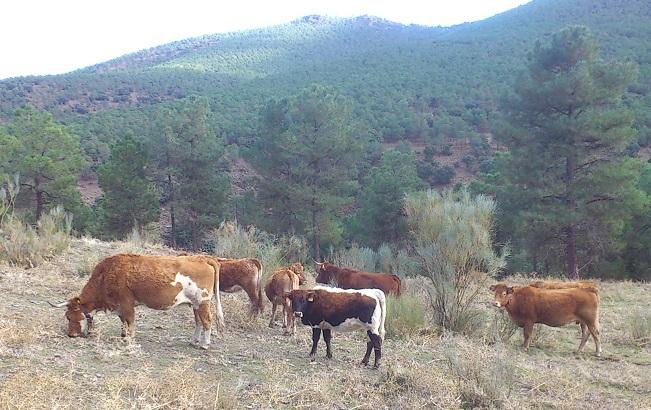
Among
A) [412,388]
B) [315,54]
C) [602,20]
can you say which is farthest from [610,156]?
[315,54]

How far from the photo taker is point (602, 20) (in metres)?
58.4

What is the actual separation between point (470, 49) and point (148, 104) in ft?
119

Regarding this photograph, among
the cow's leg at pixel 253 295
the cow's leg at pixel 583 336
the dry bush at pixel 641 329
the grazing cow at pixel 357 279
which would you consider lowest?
the dry bush at pixel 641 329

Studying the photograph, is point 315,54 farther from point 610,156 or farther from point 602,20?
point 610,156

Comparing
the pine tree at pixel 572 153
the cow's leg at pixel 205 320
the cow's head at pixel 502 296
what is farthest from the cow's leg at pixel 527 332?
the pine tree at pixel 572 153

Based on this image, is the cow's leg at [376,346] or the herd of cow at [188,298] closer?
the herd of cow at [188,298]

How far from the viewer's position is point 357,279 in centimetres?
1191

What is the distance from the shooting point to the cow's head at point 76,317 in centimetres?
708

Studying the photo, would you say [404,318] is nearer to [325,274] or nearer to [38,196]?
[325,274]

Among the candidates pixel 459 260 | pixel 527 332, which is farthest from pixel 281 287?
pixel 527 332

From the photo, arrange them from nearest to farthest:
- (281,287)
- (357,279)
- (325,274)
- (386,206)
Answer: (281,287) < (357,279) < (325,274) < (386,206)

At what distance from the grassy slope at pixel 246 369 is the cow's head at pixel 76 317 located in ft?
0.53

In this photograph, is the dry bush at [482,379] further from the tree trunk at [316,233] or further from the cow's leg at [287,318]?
the tree trunk at [316,233]

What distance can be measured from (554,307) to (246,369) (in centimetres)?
584
